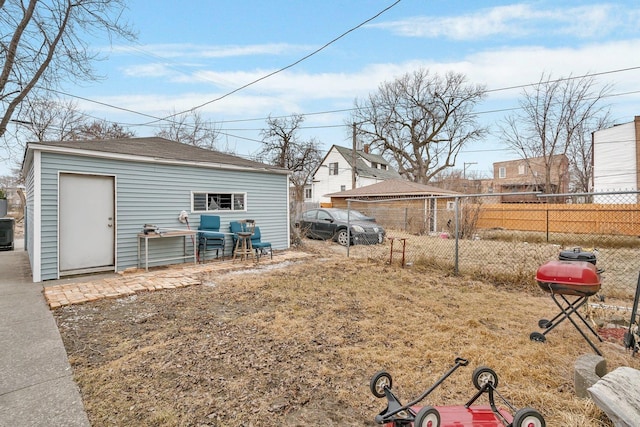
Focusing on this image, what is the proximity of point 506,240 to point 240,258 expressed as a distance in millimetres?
8855

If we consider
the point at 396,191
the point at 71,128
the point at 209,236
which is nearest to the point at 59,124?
the point at 71,128

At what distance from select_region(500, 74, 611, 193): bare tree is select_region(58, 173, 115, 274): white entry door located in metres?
19.5

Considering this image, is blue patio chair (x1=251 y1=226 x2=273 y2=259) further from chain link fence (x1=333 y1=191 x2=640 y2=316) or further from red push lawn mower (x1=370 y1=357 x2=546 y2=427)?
red push lawn mower (x1=370 y1=357 x2=546 y2=427)

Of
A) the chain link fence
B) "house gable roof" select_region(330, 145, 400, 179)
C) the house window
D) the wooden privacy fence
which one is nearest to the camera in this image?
the chain link fence

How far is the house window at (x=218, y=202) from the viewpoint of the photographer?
7.97 m

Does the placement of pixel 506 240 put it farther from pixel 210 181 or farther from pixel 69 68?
pixel 69 68

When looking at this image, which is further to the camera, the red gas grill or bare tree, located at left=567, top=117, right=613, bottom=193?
bare tree, located at left=567, top=117, right=613, bottom=193

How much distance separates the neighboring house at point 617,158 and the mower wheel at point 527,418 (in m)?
19.9

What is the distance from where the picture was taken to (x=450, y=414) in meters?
1.82

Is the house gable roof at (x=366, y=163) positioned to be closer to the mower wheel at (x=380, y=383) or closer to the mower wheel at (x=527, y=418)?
the mower wheel at (x=380, y=383)

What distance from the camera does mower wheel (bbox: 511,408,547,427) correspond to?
5.28ft

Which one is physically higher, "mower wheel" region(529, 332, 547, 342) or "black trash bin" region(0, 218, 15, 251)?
"black trash bin" region(0, 218, 15, 251)

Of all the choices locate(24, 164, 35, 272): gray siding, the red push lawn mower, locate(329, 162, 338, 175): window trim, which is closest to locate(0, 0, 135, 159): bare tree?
locate(24, 164, 35, 272): gray siding

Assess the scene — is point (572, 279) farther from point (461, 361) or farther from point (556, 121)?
point (556, 121)
